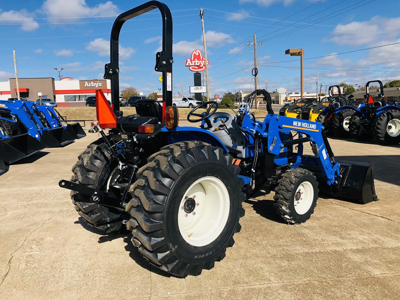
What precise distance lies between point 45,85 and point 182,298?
5663 centimetres

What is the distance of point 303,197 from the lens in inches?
168

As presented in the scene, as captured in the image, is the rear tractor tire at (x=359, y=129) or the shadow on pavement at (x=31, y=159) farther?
the rear tractor tire at (x=359, y=129)

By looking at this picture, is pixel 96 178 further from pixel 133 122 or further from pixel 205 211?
pixel 205 211

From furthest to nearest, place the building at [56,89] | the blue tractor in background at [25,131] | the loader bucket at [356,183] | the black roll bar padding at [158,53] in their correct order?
the building at [56,89] → the blue tractor in background at [25,131] → the loader bucket at [356,183] → the black roll bar padding at [158,53]

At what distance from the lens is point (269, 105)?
15.4ft

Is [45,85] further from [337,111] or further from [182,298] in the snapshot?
[182,298]

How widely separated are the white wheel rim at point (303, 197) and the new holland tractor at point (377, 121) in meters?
8.11

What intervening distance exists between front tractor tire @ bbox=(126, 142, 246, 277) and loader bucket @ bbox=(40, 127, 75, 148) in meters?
8.65

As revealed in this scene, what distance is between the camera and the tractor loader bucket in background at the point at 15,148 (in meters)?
7.56

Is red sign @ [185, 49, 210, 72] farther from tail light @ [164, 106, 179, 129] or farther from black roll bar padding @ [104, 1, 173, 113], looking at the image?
tail light @ [164, 106, 179, 129]

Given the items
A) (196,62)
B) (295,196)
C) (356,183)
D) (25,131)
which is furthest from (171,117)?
(196,62)

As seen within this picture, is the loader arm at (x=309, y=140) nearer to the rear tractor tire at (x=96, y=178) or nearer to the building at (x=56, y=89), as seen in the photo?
the rear tractor tire at (x=96, y=178)

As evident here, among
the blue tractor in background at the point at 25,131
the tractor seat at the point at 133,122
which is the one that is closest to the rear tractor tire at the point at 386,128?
the tractor seat at the point at 133,122

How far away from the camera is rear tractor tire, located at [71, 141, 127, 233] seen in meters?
3.21
